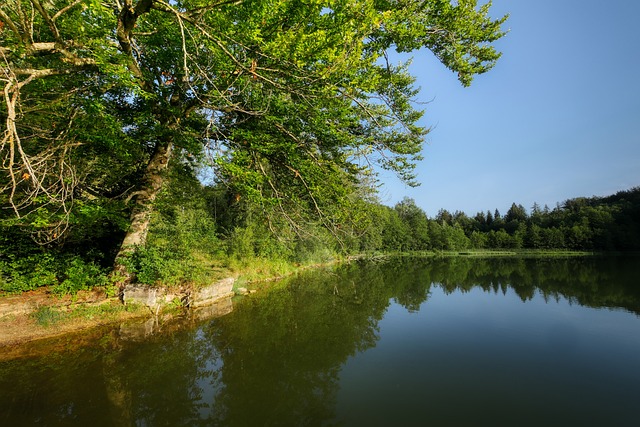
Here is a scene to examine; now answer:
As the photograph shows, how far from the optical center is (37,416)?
4.16 metres

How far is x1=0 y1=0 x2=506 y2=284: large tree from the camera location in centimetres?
596

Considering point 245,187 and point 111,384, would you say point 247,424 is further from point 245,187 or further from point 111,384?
point 245,187

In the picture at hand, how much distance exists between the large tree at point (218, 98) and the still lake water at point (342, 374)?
3120 millimetres

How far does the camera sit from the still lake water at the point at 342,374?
452 centimetres

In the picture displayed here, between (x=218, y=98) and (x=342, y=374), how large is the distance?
597cm

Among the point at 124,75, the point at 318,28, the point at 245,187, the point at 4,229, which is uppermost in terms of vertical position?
the point at 318,28

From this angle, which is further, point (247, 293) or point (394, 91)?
point (247, 293)

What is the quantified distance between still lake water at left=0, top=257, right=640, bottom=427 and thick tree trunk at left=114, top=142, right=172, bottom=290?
7.99 feet

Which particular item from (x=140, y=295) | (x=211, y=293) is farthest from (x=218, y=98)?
(x=211, y=293)

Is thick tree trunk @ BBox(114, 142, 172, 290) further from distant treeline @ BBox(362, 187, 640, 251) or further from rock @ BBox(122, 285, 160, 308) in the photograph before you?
distant treeline @ BBox(362, 187, 640, 251)

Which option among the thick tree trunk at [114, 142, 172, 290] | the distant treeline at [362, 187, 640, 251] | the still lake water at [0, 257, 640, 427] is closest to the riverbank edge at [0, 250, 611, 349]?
the thick tree trunk at [114, 142, 172, 290]

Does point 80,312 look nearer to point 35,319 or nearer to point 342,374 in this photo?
point 35,319

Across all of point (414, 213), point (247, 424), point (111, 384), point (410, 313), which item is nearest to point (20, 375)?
point (111, 384)

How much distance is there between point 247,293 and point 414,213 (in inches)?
2509
